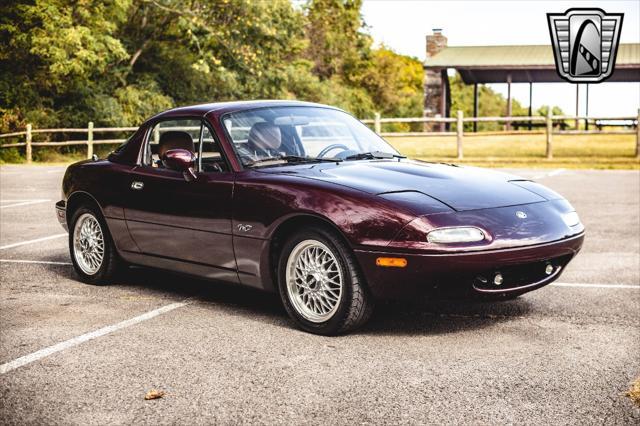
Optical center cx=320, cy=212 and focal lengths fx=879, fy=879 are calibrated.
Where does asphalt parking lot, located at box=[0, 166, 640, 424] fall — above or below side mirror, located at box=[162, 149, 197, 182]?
below

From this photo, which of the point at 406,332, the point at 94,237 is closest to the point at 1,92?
the point at 94,237

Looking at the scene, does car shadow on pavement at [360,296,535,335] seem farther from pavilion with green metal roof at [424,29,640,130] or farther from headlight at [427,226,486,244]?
pavilion with green metal roof at [424,29,640,130]

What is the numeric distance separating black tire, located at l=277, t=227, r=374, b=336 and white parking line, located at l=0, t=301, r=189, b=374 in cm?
118

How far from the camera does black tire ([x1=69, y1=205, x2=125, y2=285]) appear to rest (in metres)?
6.98

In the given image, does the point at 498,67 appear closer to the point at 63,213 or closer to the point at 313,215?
the point at 63,213

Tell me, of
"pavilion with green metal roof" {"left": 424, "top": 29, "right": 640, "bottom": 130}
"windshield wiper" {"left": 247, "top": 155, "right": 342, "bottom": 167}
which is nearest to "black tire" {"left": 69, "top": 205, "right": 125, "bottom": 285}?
"windshield wiper" {"left": 247, "top": 155, "right": 342, "bottom": 167}

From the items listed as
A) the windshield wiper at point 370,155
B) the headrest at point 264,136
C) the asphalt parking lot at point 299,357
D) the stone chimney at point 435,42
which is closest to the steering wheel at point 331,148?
the windshield wiper at point 370,155

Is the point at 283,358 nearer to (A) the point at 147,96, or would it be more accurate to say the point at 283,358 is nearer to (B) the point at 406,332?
(B) the point at 406,332

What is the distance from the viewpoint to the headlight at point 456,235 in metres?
4.98

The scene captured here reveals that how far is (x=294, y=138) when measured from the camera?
6219 mm

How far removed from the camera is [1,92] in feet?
99.4

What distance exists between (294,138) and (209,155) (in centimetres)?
61

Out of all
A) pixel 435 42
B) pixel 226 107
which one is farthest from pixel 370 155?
pixel 435 42

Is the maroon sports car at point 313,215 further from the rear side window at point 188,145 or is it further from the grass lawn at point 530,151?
the grass lawn at point 530,151
